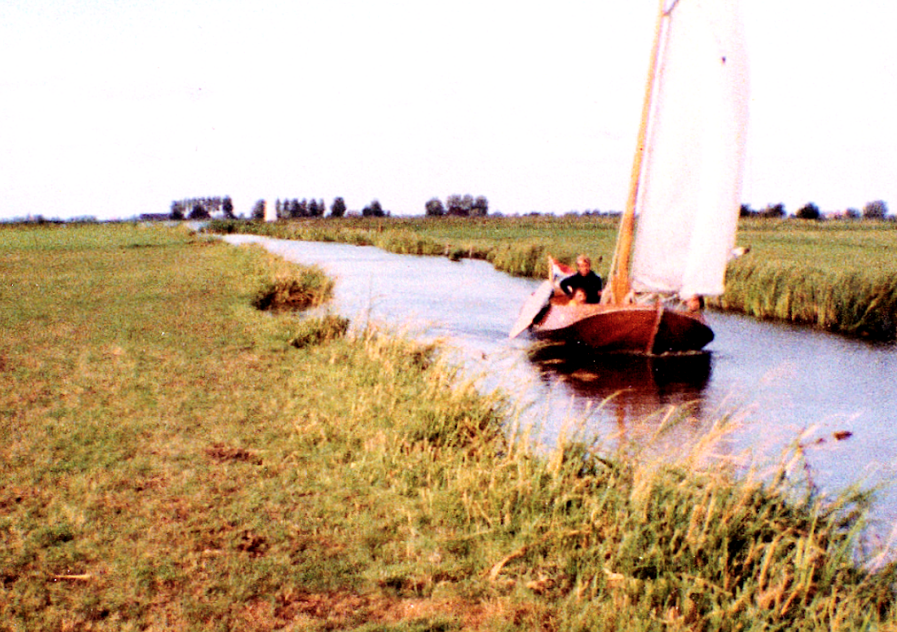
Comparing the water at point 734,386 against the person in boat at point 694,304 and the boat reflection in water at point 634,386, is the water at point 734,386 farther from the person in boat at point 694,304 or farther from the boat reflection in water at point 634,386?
the person in boat at point 694,304

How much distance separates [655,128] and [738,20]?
88.1 inches

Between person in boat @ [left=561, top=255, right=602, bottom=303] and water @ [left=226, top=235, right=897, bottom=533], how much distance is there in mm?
1585

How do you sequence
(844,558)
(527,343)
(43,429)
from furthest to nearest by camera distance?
(527,343)
(43,429)
(844,558)

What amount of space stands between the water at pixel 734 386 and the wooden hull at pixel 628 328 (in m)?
0.42

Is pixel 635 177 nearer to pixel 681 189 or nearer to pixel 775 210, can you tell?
pixel 681 189

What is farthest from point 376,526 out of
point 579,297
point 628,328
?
point 579,297

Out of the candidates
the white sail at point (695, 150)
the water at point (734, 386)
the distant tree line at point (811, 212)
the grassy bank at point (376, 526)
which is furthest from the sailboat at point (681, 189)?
the distant tree line at point (811, 212)

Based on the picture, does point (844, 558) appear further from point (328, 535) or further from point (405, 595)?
point (328, 535)

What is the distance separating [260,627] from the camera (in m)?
3.88

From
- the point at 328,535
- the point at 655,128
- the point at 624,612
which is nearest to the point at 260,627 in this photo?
the point at 328,535

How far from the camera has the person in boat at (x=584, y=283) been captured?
16.4 m

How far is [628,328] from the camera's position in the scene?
49.0 ft

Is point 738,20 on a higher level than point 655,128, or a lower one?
higher

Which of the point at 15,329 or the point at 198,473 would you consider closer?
the point at 198,473
